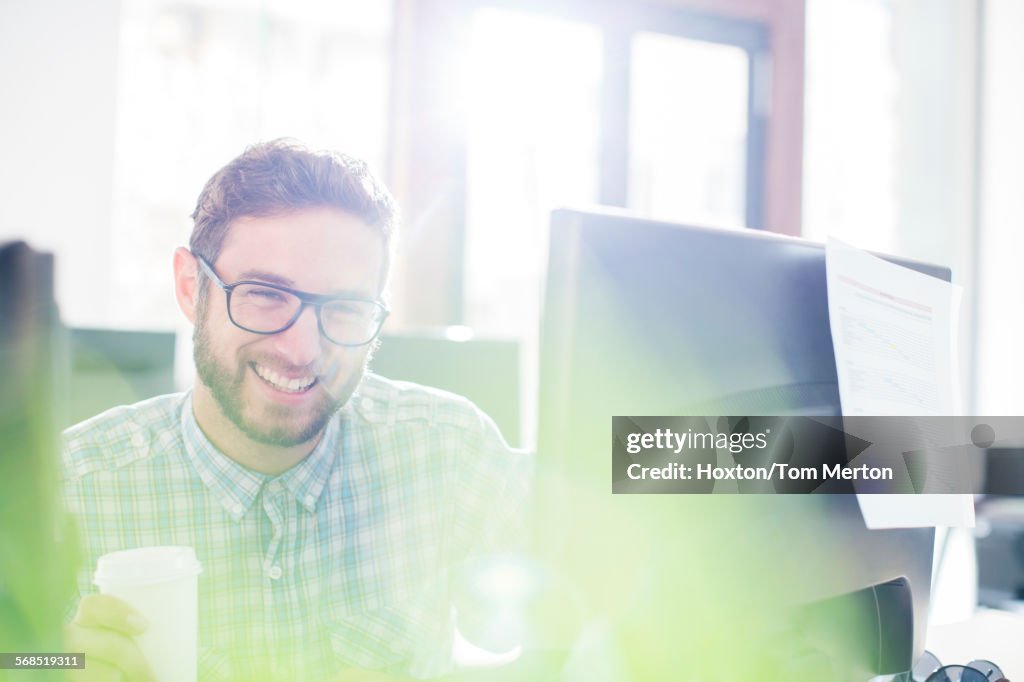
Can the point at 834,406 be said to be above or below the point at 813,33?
below

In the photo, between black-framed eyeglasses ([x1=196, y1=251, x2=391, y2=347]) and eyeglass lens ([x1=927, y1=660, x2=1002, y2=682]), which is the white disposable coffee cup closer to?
black-framed eyeglasses ([x1=196, y1=251, x2=391, y2=347])

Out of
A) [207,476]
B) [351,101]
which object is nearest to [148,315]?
[351,101]

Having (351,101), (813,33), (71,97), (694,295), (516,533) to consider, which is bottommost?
(516,533)

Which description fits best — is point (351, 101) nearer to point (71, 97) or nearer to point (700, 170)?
point (71, 97)

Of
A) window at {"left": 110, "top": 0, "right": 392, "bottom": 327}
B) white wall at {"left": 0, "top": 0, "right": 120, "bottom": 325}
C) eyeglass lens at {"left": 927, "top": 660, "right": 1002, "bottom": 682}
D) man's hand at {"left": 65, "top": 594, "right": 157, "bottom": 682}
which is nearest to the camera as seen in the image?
man's hand at {"left": 65, "top": 594, "right": 157, "bottom": 682}

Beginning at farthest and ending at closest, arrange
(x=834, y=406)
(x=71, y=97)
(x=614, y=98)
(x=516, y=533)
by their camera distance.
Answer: (x=614, y=98)
(x=71, y=97)
(x=516, y=533)
(x=834, y=406)

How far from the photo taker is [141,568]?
1.65 feet

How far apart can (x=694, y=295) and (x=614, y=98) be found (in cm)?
242

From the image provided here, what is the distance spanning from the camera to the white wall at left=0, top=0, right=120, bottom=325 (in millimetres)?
1921

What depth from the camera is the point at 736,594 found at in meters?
0.60

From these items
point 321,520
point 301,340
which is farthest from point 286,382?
point 321,520

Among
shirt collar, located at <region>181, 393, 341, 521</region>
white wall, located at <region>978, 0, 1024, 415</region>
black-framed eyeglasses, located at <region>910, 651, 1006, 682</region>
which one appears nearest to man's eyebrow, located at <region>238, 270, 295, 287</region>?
shirt collar, located at <region>181, 393, 341, 521</region>

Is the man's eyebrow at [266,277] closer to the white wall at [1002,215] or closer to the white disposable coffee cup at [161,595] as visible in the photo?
the white disposable coffee cup at [161,595]

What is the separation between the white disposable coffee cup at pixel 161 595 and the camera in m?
0.50
